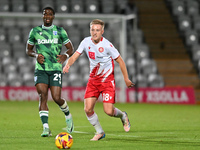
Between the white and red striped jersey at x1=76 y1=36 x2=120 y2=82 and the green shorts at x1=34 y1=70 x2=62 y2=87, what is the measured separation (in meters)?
0.83

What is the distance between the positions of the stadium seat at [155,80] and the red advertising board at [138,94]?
190cm

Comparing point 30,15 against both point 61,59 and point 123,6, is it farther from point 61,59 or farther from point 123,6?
point 61,59

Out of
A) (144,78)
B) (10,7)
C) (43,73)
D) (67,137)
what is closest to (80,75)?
(144,78)

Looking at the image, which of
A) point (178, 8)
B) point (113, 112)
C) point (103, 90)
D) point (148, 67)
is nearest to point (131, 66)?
point (148, 67)

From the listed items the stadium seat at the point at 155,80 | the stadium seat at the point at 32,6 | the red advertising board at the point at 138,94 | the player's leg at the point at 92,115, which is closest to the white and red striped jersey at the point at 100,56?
the player's leg at the point at 92,115

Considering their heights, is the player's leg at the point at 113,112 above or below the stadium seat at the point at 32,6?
below

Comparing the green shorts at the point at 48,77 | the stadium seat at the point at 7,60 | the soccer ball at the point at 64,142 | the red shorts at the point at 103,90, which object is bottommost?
the stadium seat at the point at 7,60

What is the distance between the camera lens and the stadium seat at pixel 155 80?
2480cm

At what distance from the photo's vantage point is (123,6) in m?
27.0

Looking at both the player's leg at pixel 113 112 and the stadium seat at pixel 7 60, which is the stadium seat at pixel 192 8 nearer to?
the stadium seat at pixel 7 60

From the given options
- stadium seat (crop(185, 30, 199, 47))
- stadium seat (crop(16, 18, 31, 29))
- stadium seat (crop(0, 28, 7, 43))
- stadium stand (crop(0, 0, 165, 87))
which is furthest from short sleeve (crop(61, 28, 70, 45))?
stadium seat (crop(185, 30, 199, 47))

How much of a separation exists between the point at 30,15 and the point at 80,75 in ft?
18.7

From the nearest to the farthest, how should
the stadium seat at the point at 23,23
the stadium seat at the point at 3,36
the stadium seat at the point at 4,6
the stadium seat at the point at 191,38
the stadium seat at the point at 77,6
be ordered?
the stadium seat at the point at 4,6 < the stadium seat at the point at 23,23 < the stadium seat at the point at 77,6 < the stadium seat at the point at 3,36 < the stadium seat at the point at 191,38

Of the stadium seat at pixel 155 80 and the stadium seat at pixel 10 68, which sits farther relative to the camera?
the stadium seat at pixel 10 68
